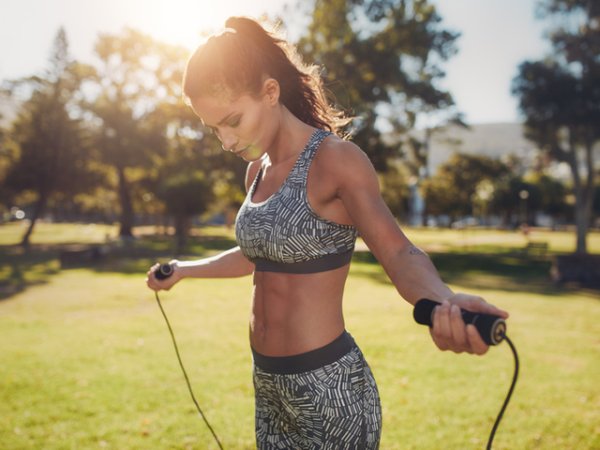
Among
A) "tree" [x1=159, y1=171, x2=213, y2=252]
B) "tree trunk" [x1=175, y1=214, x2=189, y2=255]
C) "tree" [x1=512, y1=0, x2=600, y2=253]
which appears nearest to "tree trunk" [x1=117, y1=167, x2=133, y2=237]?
"tree trunk" [x1=175, y1=214, x2=189, y2=255]

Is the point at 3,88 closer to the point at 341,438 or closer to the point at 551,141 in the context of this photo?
the point at 551,141

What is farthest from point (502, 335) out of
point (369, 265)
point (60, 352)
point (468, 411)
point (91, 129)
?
point (91, 129)

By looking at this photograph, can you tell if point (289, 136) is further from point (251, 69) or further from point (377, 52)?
point (377, 52)

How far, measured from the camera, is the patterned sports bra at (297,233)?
2.06m

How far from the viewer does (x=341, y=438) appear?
212 centimetres

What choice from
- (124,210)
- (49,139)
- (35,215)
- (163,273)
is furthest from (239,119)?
(124,210)

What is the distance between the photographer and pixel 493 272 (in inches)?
932

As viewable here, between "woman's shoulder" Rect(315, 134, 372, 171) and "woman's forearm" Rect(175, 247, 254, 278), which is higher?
"woman's shoulder" Rect(315, 134, 372, 171)

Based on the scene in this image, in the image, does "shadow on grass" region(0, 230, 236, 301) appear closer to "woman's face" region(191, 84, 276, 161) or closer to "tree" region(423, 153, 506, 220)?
"woman's face" region(191, 84, 276, 161)

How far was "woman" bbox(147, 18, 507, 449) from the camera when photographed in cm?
205

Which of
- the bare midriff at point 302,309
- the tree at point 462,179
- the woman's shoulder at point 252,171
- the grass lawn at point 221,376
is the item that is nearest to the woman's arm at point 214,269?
the woman's shoulder at point 252,171

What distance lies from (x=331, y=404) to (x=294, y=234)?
0.68 metres

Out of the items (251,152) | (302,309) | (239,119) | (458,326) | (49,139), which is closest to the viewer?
(458,326)

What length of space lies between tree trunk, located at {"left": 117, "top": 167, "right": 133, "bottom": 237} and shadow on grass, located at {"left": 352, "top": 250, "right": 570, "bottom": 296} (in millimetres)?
25392
